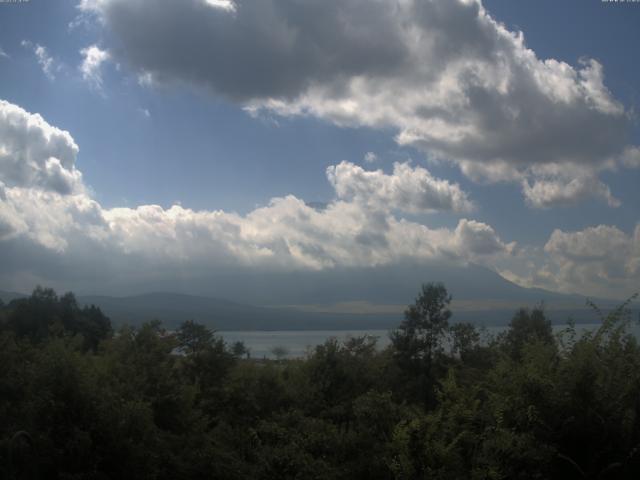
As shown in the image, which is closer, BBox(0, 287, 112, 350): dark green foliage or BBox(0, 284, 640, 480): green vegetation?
BBox(0, 284, 640, 480): green vegetation

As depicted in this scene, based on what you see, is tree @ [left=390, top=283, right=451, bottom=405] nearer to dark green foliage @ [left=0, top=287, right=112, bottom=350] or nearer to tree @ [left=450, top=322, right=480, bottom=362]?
tree @ [left=450, top=322, right=480, bottom=362]

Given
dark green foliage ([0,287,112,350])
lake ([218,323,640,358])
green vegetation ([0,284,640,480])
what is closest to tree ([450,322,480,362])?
lake ([218,323,640,358])

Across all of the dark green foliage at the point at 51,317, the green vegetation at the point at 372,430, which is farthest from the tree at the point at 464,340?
the dark green foliage at the point at 51,317

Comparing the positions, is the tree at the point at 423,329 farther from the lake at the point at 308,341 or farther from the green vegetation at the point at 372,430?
the green vegetation at the point at 372,430

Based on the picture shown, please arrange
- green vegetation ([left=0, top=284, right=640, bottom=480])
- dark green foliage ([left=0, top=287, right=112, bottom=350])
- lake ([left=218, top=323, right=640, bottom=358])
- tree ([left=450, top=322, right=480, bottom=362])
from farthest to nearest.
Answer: dark green foliage ([left=0, top=287, right=112, bottom=350]), tree ([left=450, top=322, right=480, bottom=362]), lake ([left=218, top=323, right=640, bottom=358]), green vegetation ([left=0, top=284, right=640, bottom=480])

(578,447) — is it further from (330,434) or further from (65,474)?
(65,474)

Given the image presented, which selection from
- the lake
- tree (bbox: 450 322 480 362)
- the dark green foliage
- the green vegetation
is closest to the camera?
the green vegetation

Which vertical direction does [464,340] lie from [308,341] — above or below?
above

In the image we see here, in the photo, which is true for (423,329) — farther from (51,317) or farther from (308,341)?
(51,317)

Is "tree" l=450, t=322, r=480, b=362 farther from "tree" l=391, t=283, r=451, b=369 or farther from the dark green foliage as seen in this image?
the dark green foliage

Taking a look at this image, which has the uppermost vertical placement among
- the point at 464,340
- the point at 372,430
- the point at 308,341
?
the point at 464,340

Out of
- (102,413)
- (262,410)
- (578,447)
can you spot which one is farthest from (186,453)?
(578,447)

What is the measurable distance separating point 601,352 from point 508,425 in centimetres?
308

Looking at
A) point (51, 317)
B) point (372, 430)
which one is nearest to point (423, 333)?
point (372, 430)
